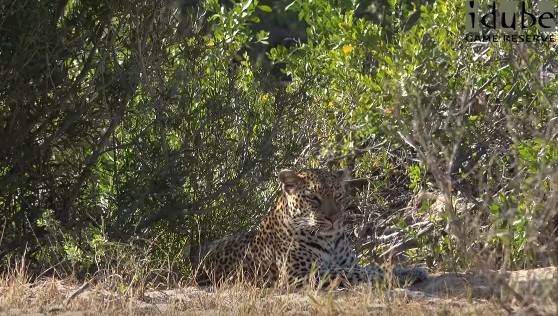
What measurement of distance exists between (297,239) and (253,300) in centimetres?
226

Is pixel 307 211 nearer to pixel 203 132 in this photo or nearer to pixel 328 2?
pixel 203 132

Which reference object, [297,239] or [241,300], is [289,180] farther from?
[241,300]

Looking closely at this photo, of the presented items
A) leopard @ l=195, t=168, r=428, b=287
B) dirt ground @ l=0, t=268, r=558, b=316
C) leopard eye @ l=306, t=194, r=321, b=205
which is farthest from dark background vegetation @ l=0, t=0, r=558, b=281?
leopard eye @ l=306, t=194, r=321, b=205

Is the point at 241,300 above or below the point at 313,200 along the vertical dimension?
below

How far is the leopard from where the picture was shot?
880cm

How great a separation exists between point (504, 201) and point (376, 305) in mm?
1614

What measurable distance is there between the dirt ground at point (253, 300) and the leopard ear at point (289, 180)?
1451 millimetres

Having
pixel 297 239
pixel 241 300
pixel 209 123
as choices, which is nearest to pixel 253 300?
pixel 241 300

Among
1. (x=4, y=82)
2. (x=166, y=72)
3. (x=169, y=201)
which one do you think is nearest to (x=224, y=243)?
(x=169, y=201)

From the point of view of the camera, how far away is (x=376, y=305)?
656 centimetres

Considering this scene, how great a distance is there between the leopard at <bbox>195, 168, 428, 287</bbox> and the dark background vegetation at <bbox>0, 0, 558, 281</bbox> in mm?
354

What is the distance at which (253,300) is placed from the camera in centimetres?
669

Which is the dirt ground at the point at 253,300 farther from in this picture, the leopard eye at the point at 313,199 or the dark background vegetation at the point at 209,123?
the leopard eye at the point at 313,199

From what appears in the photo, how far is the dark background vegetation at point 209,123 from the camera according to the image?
8.15 m
